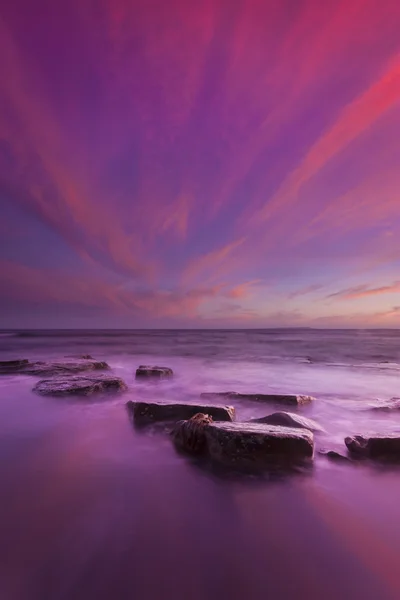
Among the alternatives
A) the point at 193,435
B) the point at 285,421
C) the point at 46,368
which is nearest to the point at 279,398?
the point at 285,421

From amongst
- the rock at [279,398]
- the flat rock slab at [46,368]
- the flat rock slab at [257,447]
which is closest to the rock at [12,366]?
the flat rock slab at [46,368]

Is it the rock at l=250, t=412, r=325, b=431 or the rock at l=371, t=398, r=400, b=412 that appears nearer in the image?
the rock at l=250, t=412, r=325, b=431

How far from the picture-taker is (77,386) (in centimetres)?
761

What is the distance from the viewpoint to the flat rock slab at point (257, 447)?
146 inches

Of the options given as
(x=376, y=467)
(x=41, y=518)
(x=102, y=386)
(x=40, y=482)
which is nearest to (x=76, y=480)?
(x=40, y=482)

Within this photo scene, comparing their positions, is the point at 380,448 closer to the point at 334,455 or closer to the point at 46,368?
the point at 334,455

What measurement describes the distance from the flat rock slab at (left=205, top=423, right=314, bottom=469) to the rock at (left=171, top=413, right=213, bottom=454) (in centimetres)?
24

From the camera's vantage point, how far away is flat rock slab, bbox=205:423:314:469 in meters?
3.71

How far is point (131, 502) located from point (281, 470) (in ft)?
5.72

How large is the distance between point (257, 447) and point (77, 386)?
5.36 metres

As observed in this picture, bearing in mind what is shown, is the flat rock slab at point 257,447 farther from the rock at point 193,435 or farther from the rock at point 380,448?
the rock at point 380,448

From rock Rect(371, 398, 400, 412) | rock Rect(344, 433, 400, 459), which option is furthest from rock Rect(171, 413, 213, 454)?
rock Rect(371, 398, 400, 412)

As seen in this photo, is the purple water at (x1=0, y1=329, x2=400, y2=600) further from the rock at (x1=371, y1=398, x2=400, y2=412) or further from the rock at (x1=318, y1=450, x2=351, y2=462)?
the rock at (x1=371, y1=398, x2=400, y2=412)

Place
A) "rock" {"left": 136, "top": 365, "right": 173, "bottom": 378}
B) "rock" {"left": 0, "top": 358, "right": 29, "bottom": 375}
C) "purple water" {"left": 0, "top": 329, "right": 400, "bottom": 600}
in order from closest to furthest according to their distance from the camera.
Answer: "purple water" {"left": 0, "top": 329, "right": 400, "bottom": 600}, "rock" {"left": 136, "top": 365, "right": 173, "bottom": 378}, "rock" {"left": 0, "top": 358, "right": 29, "bottom": 375}
